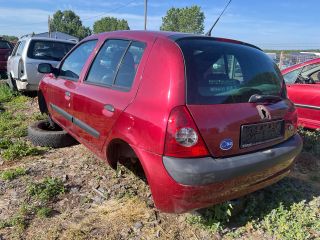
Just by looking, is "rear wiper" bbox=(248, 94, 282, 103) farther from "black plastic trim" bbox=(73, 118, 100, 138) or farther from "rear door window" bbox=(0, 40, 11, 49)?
"rear door window" bbox=(0, 40, 11, 49)

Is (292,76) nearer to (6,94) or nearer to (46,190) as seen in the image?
(46,190)

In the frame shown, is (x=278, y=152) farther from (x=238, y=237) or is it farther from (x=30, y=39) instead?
(x=30, y=39)

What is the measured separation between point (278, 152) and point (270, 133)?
181 mm

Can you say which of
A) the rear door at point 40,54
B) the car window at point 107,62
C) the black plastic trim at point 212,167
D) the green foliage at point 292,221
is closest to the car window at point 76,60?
the car window at point 107,62

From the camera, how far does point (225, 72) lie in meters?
3.14

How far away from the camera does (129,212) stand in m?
3.49

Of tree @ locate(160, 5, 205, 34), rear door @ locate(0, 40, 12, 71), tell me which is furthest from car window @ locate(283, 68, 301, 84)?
tree @ locate(160, 5, 205, 34)

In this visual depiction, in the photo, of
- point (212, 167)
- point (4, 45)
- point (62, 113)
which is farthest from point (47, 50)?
point (212, 167)

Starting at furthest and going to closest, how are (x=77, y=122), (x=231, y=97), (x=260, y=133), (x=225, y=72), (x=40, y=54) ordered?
(x=40, y=54) < (x=77, y=122) < (x=225, y=72) < (x=260, y=133) < (x=231, y=97)

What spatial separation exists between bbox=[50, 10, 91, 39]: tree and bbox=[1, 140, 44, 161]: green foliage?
322 feet

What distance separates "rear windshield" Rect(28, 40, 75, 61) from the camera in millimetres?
9016

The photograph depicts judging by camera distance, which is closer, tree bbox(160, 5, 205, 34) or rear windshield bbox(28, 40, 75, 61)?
rear windshield bbox(28, 40, 75, 61)

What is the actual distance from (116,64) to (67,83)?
3.86 ft

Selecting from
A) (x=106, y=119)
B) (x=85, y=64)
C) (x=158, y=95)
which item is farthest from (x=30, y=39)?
(x=158, y=95)
